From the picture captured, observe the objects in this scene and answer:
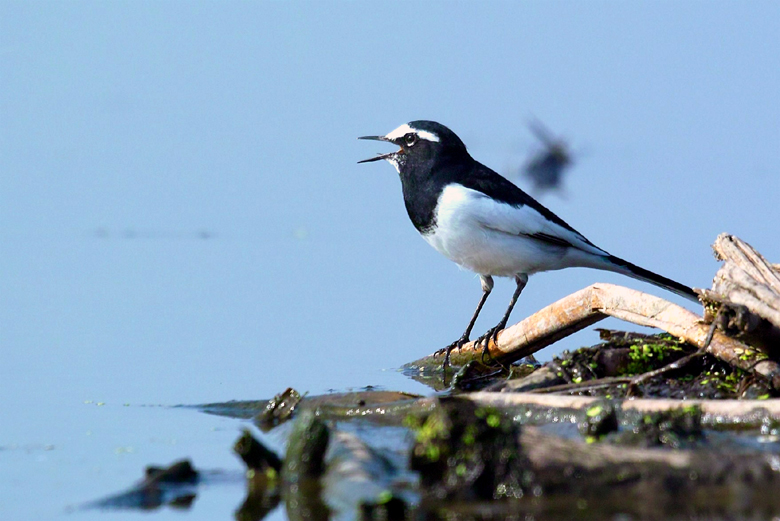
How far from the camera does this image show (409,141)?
336 inches

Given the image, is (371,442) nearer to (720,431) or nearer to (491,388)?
(491,388)

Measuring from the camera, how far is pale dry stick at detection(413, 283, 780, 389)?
18.4 feet

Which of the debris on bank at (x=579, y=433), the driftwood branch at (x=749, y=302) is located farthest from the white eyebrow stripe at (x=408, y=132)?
the driftwood branch at (x=749, y=302)

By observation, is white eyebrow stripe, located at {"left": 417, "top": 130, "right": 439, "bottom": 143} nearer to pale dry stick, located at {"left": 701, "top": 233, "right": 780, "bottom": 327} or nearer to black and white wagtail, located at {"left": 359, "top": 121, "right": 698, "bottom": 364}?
black and white wagtail, located at {"left": 359, "top": 121, "right": 698, "bottom": 364}

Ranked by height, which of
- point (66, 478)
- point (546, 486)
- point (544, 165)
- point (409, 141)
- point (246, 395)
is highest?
point (544, 165)

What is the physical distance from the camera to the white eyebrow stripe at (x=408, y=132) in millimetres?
8398

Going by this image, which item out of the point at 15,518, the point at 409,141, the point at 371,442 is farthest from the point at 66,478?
the point at 409,141

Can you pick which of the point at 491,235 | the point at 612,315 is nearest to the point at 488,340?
the point at 491,235

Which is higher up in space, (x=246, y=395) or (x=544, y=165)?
(x=544, y=165)

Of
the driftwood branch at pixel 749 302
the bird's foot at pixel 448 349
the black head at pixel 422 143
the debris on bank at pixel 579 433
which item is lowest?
the debris on bank at pixel 579 433

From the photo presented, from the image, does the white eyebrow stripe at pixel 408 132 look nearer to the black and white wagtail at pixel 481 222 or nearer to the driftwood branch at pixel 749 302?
the black and white wagtail at pixel 481 222

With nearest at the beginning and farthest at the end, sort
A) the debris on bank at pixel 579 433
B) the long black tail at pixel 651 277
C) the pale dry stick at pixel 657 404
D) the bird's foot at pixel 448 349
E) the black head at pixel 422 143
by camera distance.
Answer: the debris on bank at pixel 579 433 < the pale dry stick at pixel 657 404 < the long black tail at pixel 651 277 < the bird's foot at pixel 448 349 < the black head at pixel 422 143

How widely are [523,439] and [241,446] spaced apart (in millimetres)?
1209

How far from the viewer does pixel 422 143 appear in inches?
332
